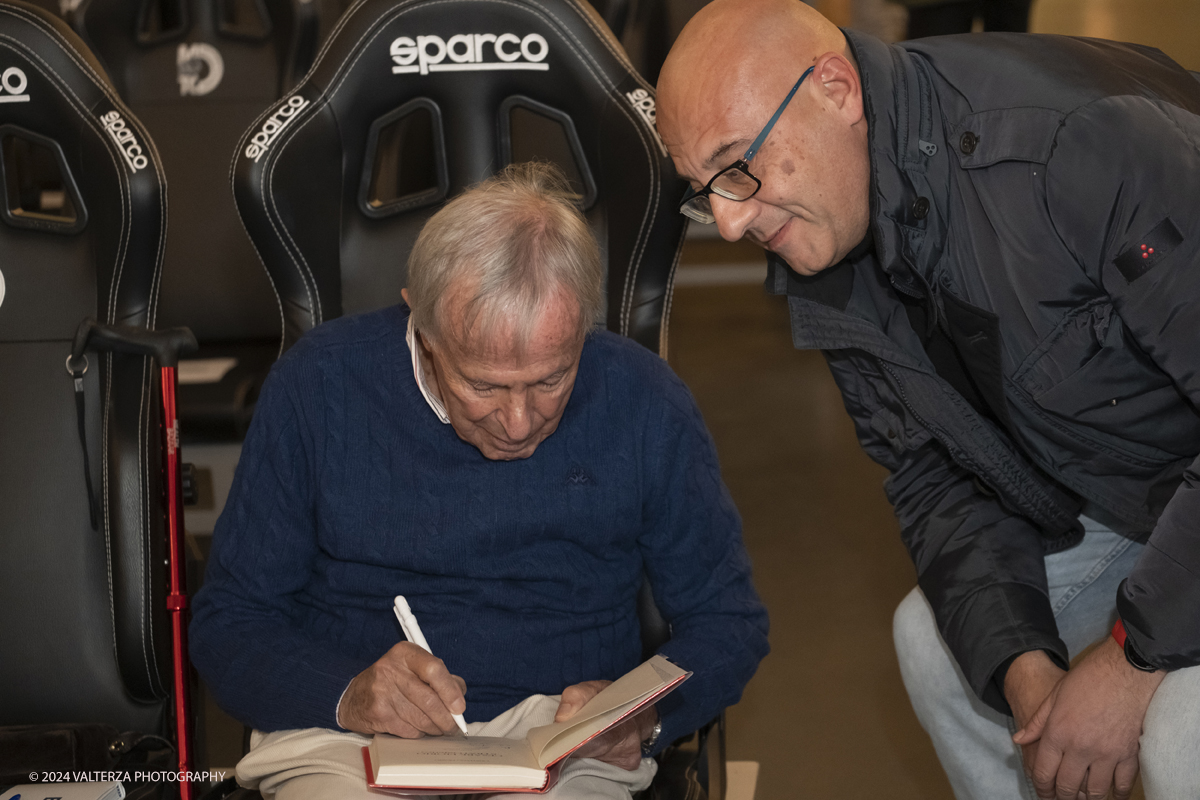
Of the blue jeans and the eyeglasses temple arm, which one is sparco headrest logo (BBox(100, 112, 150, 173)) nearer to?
the eyeglasses temple arm

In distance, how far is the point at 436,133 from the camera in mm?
1991

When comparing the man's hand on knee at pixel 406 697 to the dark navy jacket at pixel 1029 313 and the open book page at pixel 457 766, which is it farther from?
the dark navy jacket at pixel 1029 313

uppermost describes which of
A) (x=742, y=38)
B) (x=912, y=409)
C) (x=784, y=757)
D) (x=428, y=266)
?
(x=742, y=38)

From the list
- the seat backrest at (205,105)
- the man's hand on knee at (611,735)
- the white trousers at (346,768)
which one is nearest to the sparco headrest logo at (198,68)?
the seat backrest at (205,105)

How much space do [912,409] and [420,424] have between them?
0.70m

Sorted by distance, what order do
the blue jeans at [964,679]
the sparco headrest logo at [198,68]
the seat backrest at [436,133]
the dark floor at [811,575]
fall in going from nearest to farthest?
the blue jeans at [964,679] → the seat backrest at [436,133] → the dark floor at [811,575] → the sparco headrest logo at [198,68]

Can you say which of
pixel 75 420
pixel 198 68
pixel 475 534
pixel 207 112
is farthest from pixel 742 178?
pixel 198 68

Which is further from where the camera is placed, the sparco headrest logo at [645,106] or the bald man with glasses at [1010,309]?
the sparco headrest logo at [645,106]

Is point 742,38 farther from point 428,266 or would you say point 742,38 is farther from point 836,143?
point 428,266

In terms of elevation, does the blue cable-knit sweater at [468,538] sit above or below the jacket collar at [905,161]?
below

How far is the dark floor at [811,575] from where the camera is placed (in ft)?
→ 8.38

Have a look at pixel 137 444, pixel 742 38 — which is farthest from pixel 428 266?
pixel 137 444

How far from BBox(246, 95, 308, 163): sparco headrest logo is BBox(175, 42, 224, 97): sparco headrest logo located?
68.7 inches

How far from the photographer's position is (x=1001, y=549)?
172 centimetres
